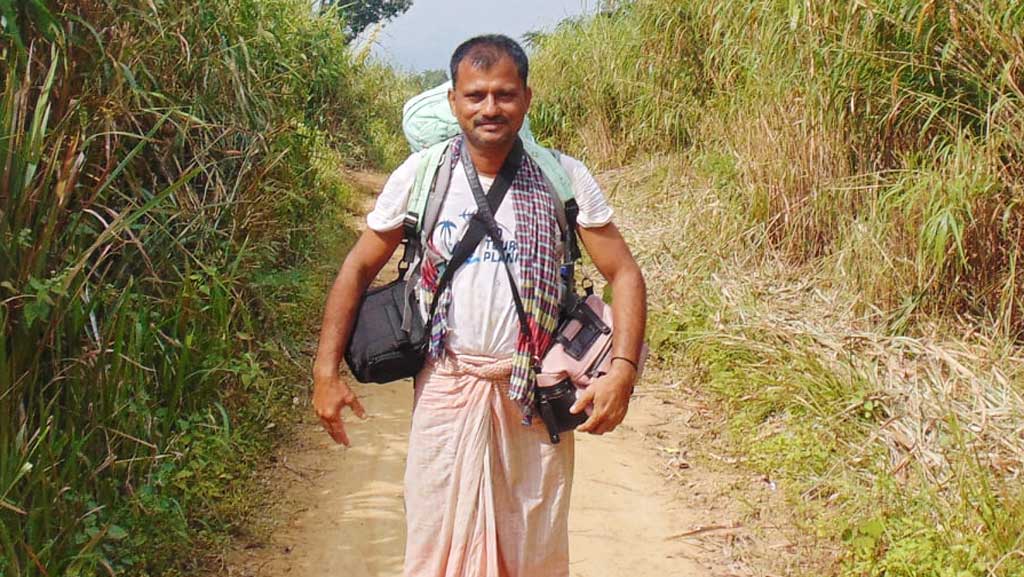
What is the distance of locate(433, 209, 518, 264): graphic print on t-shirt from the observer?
235 cm

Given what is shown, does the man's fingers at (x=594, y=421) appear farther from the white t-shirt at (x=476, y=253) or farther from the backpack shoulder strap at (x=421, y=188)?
the backpack shoulder strap at (x=421, y=188)

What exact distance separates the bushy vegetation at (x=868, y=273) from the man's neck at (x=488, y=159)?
1965 millimetres

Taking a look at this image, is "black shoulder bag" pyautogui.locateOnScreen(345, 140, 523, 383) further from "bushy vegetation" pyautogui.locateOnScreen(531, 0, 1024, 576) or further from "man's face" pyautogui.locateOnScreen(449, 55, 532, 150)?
"bushy vegetation" pyautogui.locateOnScreen(531, 0, 1024, 576)

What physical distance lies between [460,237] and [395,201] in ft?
0.60

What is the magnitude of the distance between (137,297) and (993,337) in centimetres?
364

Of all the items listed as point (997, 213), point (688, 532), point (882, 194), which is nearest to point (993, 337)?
Answer: point (997, 213)

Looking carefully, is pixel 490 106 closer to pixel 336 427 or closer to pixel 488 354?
pixel 488 354

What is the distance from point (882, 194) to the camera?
5.10 m

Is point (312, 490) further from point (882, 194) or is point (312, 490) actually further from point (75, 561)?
point (882, 194)

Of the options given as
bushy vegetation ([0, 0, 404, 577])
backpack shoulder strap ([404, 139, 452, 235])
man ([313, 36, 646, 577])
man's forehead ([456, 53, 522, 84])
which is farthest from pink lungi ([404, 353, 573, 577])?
bushy vegetation ([0, 0, 404, 577])

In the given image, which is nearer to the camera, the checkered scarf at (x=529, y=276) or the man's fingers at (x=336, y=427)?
the checkered scarf at (x=529, y=276)

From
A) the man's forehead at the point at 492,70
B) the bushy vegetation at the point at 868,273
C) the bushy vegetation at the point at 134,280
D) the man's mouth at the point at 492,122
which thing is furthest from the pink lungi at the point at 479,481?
the bushy vegetation at the point at 868,273

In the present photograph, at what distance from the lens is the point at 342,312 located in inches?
96.0

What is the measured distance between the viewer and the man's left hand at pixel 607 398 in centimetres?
234
